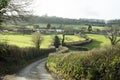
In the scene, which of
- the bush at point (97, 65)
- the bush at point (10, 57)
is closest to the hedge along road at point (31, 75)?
the bush at point (10, 57)

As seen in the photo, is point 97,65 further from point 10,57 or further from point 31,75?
point 10,57

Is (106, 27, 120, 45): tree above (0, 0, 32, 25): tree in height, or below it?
below

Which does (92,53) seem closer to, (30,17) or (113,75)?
(113,75)

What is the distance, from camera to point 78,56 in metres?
29.5

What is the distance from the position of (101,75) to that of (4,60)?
2546 centimetres

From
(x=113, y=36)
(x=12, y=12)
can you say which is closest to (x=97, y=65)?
(x=12, y=12)

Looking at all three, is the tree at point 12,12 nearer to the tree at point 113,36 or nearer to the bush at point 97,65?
the bush at point 97,65

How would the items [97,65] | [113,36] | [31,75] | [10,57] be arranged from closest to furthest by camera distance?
[97,65], [31,75], [10,57], [113,36]

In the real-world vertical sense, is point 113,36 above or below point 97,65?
below

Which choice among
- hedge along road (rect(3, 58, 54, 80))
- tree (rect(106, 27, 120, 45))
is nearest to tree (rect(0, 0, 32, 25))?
hedge along road (rect(3, 58, 54, 80))

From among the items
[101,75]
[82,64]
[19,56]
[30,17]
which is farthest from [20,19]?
[19,56]

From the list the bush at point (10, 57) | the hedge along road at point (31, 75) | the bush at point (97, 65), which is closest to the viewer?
the bush at point (97, 65)

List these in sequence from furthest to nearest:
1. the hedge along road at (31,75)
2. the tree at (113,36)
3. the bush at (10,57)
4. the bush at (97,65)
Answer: the tree at (113,36)
the bush at (10,57)
the hedge along road at (31,75)
the bush at (97,65)

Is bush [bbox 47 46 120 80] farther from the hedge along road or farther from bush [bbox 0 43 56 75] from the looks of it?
bush [bbox 0 43 56 75]
